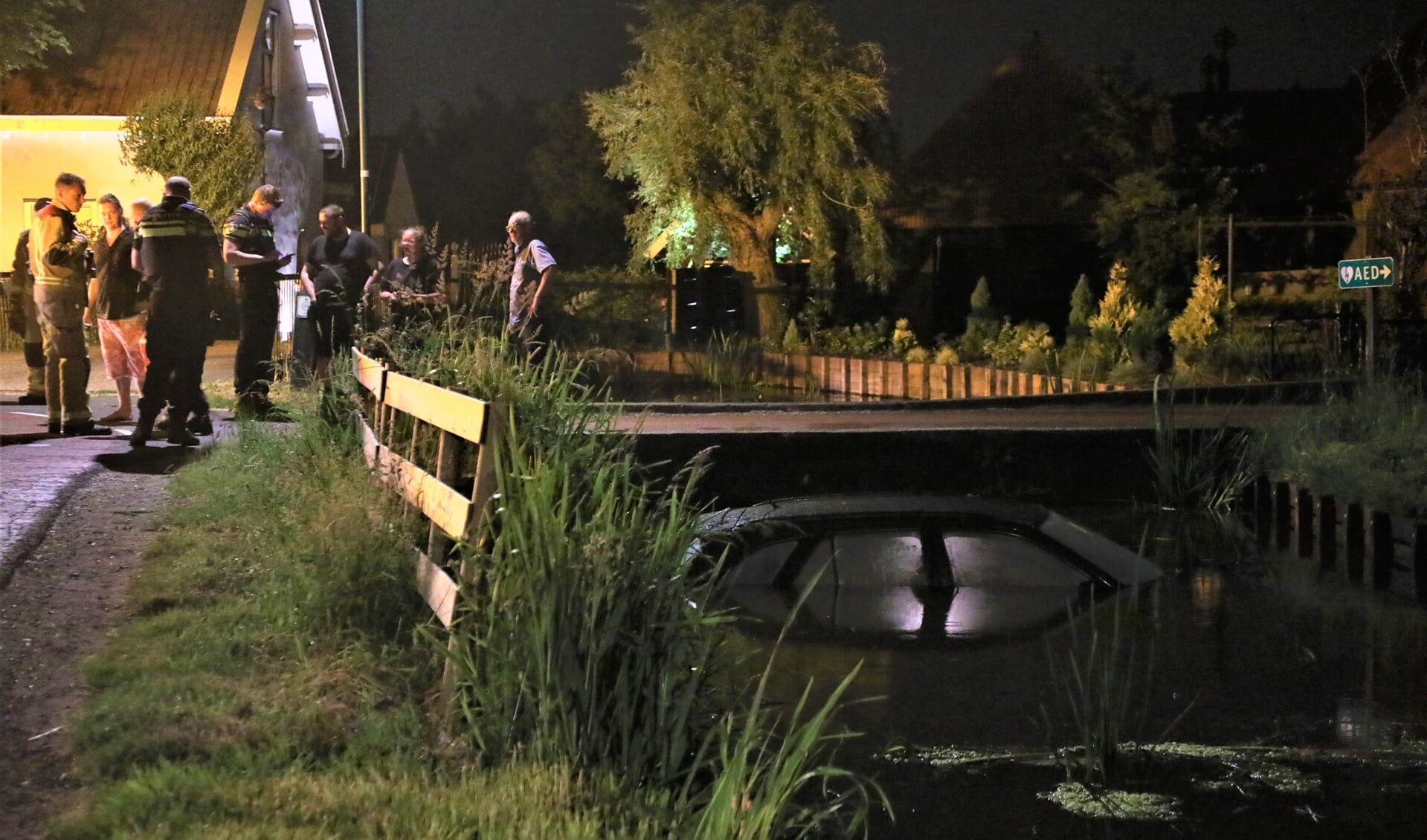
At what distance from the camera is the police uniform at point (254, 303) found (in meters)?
12.0

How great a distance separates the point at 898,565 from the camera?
9.34 metres

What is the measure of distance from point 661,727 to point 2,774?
1.89 meters

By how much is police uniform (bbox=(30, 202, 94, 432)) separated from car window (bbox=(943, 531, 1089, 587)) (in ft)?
21.0

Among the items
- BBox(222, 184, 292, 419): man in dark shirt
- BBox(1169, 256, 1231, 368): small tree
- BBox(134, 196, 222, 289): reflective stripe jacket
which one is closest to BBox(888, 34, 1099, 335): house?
BBox(1169, 256, 1231, 368): small tree

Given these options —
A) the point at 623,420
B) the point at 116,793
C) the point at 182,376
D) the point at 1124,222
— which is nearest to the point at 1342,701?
the point at 116,793

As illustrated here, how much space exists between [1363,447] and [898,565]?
5200 millimetres

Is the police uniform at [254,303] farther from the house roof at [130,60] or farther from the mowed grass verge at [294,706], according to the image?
the house roof at [130,60]

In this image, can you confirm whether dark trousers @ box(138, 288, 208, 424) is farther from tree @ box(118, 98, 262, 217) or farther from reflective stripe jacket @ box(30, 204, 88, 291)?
tree @ box(118, 98, 262, 217)

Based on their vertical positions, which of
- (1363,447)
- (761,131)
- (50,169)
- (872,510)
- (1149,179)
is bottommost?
(872,510)

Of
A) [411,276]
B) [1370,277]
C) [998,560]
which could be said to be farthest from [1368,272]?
[411,276]

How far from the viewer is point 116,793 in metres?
4.40

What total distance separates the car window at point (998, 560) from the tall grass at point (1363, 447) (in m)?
4.03

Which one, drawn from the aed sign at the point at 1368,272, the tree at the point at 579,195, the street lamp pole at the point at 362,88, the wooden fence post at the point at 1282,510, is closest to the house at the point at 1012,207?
the street lamp pole at the point at 362,88

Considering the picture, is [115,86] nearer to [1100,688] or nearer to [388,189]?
[1100,688]
